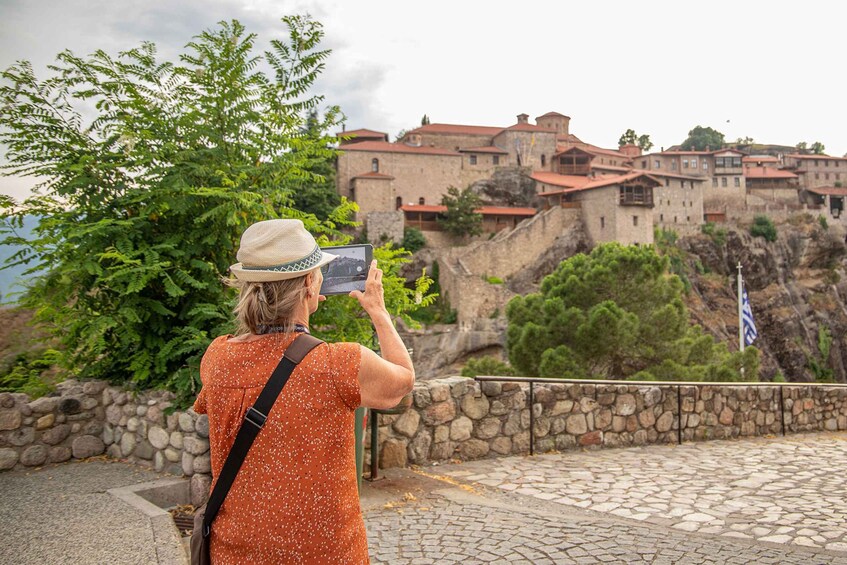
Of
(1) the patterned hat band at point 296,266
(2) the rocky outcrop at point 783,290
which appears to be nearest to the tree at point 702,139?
(2) the rocky outcrop at point 783,290

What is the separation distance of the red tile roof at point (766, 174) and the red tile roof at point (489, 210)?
32.8 metres

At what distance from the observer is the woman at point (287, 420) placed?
2008 millimetres

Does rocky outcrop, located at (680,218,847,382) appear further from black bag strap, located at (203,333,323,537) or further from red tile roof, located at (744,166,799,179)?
black bag strap, located at (203,333,323,537)

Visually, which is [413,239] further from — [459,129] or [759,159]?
[759,159]

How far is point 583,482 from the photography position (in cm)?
635

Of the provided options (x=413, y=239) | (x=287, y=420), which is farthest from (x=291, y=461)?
(x=413, y=239)

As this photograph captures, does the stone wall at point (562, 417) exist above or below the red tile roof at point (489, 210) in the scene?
below

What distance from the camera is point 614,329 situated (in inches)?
705

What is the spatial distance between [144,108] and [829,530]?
22.0 ft

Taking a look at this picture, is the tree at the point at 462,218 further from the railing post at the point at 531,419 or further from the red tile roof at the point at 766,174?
the railing post at the point at 531,419

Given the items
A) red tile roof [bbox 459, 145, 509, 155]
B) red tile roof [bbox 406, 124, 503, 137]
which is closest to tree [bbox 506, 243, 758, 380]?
red tile roof [bbox 459, 145, 509, 155]

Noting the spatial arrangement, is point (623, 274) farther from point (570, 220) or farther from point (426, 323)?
point (570, 220)

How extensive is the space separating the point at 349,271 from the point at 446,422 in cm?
460

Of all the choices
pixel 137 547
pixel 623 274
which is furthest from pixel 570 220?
pixel 137 547
